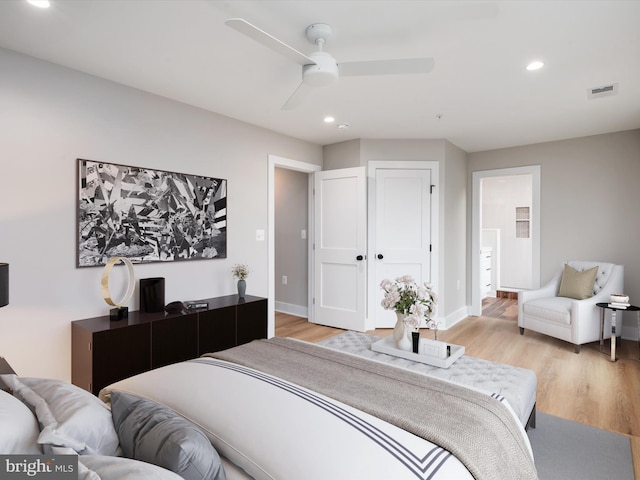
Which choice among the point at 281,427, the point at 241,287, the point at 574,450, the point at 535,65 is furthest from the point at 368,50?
the point at 574,450

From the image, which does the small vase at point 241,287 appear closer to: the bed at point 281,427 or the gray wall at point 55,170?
the gray wall at point 55,170

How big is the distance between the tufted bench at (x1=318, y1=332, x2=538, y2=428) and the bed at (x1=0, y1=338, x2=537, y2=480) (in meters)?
0.27

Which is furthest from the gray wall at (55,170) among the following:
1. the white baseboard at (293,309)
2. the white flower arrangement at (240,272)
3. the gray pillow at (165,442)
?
the white baseboard at (293,309)

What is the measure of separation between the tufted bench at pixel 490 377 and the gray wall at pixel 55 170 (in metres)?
1.95

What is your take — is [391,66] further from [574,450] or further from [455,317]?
[455,317]

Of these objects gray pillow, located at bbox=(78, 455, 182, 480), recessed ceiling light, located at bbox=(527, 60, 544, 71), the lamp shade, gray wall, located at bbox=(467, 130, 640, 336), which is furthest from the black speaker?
gray wall, located at bbox=(467, 130, 640, 336)

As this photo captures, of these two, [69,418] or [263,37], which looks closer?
[69,418]

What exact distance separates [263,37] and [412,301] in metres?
1.71

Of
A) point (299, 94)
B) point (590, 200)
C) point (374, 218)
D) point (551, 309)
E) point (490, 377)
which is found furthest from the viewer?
point (374, 218)

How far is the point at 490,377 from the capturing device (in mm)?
1903

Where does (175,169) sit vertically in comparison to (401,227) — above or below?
above

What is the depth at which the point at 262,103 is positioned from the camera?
323 centimetres

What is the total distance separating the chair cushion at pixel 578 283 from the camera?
12.9 ft

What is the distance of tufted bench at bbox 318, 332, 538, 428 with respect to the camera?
173cm
